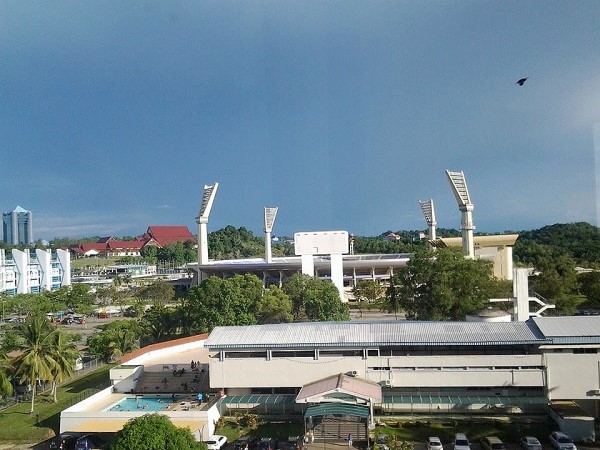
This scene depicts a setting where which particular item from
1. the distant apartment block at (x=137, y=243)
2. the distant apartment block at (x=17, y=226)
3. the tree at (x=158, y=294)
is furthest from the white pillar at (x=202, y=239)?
the distant apartment block at (x=17, y=226)

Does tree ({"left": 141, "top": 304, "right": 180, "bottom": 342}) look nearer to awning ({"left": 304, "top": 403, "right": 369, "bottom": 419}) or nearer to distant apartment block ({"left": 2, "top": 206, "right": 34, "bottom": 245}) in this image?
awning ({"left": 304, "top": 403, "right": 369, "bottom": 419})

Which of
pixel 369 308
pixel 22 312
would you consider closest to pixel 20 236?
pixel 22 312

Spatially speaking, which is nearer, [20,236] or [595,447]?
[595,447]

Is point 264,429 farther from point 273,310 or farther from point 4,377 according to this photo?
point 273,310

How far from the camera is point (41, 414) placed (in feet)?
48.4

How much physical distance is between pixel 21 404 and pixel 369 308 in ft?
67.6

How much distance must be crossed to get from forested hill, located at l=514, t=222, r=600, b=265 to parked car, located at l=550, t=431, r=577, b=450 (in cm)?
2324

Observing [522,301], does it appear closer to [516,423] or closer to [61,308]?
[516,423]

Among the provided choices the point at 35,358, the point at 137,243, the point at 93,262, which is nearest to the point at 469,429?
the point at 35,358

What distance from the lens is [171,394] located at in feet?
48.8

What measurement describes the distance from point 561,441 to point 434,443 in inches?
103

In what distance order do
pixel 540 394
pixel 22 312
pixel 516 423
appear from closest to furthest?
pixel 516 423, pixel 540 394, pixel 22 312

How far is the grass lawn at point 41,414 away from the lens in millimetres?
13281

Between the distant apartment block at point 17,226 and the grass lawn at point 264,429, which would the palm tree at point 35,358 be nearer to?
the grass lawn at point 264,429
